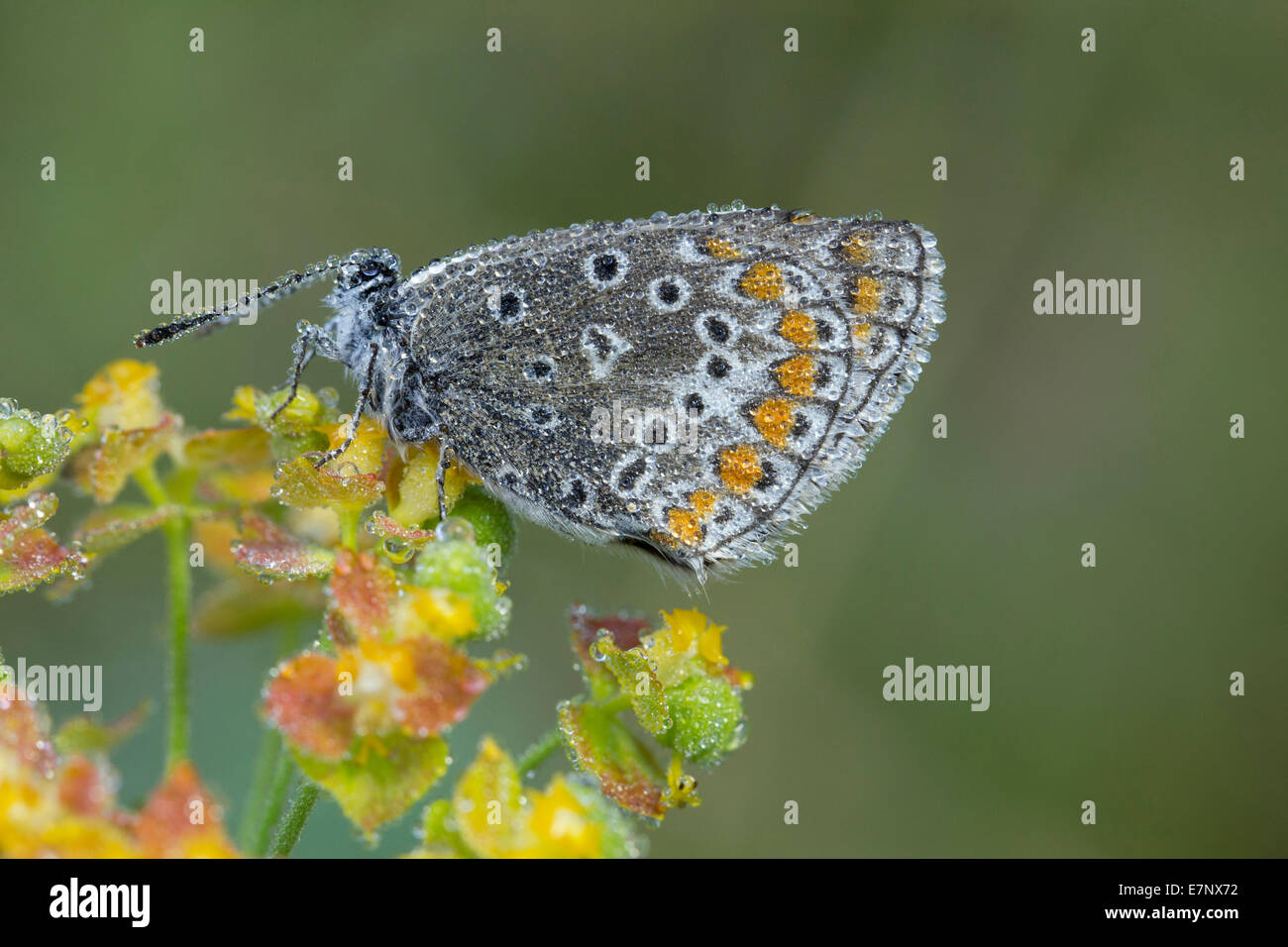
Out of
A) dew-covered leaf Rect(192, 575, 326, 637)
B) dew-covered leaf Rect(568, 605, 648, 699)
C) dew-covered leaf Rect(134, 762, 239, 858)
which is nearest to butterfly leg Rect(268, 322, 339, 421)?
dew-covered leaf Rect(192, 575, 326, 637)

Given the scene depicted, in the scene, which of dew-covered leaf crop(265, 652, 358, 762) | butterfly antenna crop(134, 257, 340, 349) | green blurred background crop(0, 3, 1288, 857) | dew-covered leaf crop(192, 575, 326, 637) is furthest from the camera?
green blurred background crop(0, 3, 1288, 857)

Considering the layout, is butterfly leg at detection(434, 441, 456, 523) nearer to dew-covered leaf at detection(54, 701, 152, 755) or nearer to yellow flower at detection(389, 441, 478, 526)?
yellow flower at detection(389, 441, 478, 526)

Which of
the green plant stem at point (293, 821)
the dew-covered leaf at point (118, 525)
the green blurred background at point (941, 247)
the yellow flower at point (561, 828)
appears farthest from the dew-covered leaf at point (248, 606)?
the green blurred background at point (941, 247)

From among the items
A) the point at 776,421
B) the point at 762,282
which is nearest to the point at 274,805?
the point at 776,421

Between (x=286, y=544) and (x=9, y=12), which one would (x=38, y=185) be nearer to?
(x=9, y=12)

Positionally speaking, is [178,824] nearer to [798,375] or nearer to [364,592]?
[364,592]
